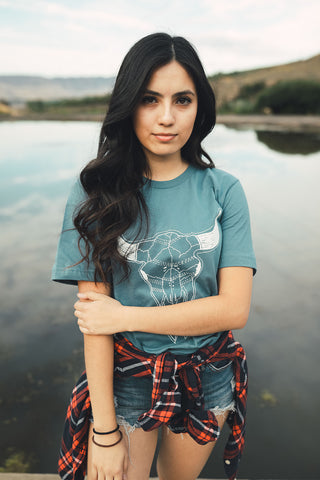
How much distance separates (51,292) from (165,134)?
8.57 ft

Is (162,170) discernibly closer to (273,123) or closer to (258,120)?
(273,123)

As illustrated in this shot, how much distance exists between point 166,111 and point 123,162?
0.69ft

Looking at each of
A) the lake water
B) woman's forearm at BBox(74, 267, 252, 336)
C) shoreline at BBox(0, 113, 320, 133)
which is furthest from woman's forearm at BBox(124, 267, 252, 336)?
shoreline at BBox(0, 113, 320, 133)

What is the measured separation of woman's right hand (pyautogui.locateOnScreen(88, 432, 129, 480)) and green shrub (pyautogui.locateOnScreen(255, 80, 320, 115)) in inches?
793

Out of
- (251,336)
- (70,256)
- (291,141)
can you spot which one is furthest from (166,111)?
(291,141)

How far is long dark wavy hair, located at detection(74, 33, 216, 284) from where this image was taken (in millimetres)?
985

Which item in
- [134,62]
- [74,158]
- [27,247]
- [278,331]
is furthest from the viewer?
[74,158]

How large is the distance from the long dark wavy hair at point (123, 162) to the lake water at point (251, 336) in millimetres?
259

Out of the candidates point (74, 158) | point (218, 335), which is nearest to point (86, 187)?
point (218, 335)

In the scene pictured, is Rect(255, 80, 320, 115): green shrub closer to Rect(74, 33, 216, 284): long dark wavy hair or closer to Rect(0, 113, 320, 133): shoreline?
Rect(0, 113, 320, 133): shoreline

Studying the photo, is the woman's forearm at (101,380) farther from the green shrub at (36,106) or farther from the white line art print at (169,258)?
the green shrub at (36,106)

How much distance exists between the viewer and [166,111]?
1.00 m

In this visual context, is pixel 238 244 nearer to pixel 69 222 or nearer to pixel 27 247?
pixel 69 222

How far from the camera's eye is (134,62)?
98cm
